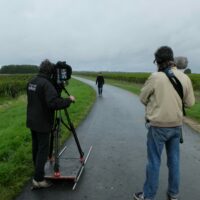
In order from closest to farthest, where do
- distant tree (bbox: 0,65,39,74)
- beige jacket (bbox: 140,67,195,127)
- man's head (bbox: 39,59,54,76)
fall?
beige jacket (bbox: 140,67,195,127) < man's head (bbox: 39,59,54,76) < distant tree (bbox: 0,65,39,74)

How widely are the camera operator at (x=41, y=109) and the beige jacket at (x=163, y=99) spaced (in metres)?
1.33

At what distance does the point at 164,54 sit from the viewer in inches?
166

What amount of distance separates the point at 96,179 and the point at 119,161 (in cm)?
118

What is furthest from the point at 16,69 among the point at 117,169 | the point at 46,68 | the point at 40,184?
the point at 40,184

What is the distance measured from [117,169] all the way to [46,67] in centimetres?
232

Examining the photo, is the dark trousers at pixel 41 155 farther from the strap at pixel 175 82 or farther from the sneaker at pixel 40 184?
the strap at pixel 175 82

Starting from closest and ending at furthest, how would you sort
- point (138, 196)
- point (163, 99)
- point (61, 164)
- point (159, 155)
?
1. point (163, 99)
2. point (159, 155)
3. point (138, 196)
4. point (61, 164)

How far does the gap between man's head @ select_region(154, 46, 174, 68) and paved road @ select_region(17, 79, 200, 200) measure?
1.93 metres

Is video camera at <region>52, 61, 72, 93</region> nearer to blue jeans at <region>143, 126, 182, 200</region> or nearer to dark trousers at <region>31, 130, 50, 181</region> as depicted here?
dark trousers at <region>31, 130, 50, 181</region>

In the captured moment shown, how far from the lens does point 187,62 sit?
14.2ft

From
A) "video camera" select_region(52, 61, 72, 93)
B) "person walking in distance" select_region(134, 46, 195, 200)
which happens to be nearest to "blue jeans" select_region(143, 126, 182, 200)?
"person walking in distance" select_region(134, 46, 195, 200)

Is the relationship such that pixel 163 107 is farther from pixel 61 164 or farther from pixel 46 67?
pixel 61 164

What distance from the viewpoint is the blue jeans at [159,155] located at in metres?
4.34

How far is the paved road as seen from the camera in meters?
4.86
